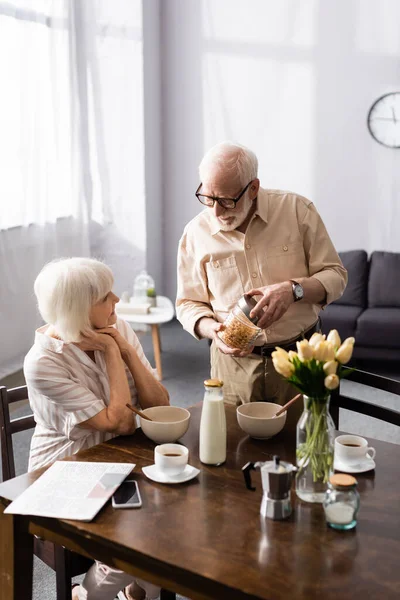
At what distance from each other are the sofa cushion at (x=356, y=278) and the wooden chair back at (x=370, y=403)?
9.96ft

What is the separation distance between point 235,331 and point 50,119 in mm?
3275

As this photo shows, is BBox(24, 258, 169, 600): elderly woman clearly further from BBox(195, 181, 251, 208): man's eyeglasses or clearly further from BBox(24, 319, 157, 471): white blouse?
BBox(195, 181, 251, 208): man's eyeglasses

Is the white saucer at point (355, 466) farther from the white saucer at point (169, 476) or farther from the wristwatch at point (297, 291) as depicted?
the wristwatch at point (297, 291)

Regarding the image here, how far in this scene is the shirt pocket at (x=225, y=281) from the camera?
2350 millimetres

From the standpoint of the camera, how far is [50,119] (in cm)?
488

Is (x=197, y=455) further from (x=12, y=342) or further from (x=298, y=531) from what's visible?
(x=12, y=342)

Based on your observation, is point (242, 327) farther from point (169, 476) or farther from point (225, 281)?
point (169, 476)

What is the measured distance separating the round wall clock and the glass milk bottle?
4.09m

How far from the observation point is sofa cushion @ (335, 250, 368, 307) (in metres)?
5.18

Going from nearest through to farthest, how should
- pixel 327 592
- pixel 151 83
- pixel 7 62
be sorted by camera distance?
pixel 327 592
pixel 7 62
pixel 151 83

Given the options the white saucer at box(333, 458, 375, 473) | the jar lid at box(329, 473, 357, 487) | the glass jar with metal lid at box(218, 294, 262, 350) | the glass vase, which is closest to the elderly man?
the glass jar with metal lid at box(218, 294, 262, 350)

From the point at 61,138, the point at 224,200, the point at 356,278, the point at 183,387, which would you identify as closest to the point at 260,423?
the point at 224,200

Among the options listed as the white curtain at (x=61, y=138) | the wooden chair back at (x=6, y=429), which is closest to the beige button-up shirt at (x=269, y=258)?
the wooden chair back at (x=6, y=429)

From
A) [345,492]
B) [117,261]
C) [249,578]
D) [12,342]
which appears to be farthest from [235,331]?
[117,261]
